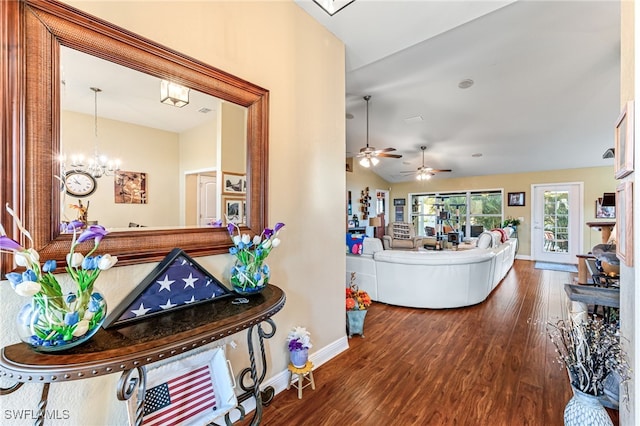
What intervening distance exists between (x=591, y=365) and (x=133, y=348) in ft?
7.53

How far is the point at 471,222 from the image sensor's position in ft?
29.4

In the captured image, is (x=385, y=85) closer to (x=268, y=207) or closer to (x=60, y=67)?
(x=268, y=207)

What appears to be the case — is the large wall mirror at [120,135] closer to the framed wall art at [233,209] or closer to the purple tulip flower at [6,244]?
the framed wall art at [233,209]

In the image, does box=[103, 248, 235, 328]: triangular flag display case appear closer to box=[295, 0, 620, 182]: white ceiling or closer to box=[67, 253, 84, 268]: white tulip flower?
box=[67, 253, 84, 268]: white tulip flower

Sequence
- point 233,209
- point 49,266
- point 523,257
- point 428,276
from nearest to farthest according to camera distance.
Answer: point 49,266 → point 233,209 → point 428,276 → point 523,257

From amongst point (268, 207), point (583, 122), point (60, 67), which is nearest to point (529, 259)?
point (583, 122)

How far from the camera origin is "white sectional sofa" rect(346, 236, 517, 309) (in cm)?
367

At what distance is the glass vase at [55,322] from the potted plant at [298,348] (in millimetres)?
1331

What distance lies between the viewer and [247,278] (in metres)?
1.55

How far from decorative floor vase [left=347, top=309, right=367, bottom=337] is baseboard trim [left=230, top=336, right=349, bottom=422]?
0.15m

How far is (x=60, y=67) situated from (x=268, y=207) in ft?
3.90

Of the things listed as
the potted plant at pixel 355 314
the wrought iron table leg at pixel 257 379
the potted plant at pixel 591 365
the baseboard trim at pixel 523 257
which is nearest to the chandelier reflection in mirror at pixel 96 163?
the wrought iron table leg at pixel 257 379

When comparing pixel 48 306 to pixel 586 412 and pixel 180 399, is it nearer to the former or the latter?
pixel 180 399

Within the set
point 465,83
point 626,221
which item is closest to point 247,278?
point 626,221
